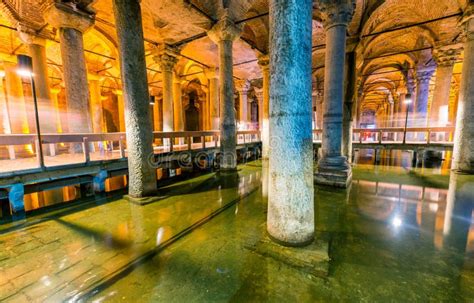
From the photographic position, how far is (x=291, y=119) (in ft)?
8.55

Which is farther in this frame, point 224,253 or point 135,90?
point 135,90

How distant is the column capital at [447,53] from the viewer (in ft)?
34.1

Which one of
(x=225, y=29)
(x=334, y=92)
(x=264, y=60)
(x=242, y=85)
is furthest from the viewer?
(x=242, y=85)

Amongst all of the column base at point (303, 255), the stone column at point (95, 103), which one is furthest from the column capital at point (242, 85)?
the column base at point (303, 255)

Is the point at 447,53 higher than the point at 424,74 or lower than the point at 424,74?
higher

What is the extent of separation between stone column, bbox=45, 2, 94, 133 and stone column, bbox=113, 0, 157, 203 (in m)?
3.45

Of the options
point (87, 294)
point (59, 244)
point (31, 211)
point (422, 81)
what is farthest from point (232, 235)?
point (422, 81)

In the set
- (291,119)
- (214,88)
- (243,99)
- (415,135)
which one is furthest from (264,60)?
(415,135)

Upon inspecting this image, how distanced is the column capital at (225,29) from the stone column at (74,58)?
14.5 ft

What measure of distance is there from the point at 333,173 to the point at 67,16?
997 centimetres

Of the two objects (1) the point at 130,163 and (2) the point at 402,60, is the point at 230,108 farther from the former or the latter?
(2) the point at 402,60

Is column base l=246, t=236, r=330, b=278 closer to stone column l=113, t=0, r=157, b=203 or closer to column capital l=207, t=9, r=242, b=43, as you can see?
stone column l=113, t=0, r=157, b=203

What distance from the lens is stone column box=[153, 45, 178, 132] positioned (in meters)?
10.6

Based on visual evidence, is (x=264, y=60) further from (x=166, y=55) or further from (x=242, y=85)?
(x=242, y=85)
